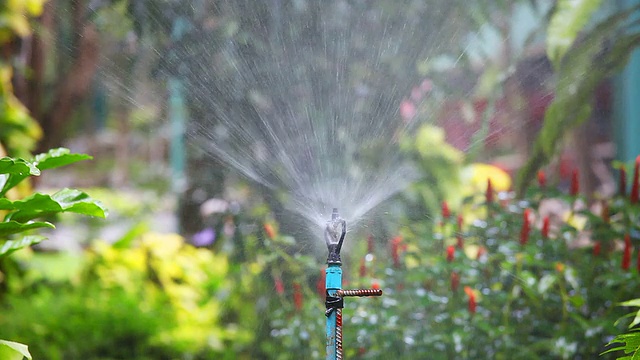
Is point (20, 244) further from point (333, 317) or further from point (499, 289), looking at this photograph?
point (499, 289)

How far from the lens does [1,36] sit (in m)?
3.88

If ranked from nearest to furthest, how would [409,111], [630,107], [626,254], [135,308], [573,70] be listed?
1. [626,254]
2. [573,70]
3. [409,111]
4. [630,107]
5. [135,308]

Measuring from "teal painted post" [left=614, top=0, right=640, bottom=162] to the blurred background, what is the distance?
10 millimetres

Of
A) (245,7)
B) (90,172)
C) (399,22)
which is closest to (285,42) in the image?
(245,7)

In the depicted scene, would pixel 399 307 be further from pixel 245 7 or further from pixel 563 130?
pixel 245 7

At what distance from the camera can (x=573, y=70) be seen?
290 centimetres

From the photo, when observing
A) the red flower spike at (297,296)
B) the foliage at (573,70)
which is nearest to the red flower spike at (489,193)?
the foliage at (573,70)

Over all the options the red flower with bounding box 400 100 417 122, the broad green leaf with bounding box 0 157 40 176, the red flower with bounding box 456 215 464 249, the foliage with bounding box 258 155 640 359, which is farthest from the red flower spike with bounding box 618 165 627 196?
the broad green leaf with bounding box 0 157 40 176

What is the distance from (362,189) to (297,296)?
59 cm

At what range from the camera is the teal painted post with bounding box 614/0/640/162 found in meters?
3.32

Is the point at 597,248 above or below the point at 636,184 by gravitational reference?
below

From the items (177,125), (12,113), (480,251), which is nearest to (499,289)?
(480,251)

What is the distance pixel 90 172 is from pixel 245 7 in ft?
19.9

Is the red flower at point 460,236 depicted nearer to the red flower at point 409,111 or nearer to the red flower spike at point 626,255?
the red flower spike at point 626,255
